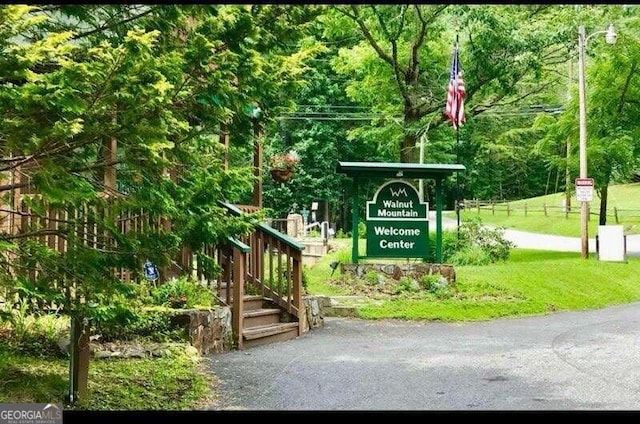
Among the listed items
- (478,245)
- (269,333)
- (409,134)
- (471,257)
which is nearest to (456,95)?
(409,134)

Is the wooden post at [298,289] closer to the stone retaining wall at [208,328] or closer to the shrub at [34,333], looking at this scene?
the stone retaining wall at [208,328]

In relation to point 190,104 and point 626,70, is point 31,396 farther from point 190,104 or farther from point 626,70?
point 626,70

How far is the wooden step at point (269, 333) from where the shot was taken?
21.8 feet

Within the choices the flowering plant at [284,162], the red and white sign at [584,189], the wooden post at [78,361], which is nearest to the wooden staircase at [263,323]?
the wooden post at [78,361]

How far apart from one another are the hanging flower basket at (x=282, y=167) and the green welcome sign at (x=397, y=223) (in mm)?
1362

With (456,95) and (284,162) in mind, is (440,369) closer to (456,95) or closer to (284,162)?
(284,162)

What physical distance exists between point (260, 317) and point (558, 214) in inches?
973

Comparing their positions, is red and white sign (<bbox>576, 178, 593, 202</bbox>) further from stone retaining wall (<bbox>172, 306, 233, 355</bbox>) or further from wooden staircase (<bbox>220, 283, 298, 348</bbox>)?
stone retaining wall (<bbox>172, 306, 233, 355</bbox>)

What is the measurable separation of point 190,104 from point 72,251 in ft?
3.21

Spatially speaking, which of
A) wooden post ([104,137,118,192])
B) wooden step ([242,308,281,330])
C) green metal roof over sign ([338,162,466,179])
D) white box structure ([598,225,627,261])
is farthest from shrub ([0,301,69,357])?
white box structure ([598,225,627,261])

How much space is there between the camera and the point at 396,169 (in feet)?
35.2

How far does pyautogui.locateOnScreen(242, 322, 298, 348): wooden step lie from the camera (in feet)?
21.8

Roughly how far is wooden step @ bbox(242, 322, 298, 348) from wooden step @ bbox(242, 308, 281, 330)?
0.06 meters

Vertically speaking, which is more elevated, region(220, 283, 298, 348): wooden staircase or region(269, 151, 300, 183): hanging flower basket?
region(269, 151, 300, 183): hanging flower basket
